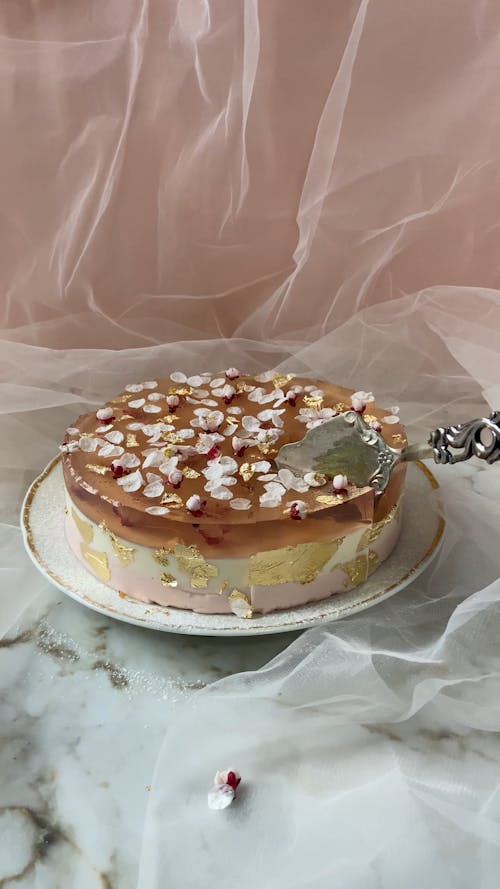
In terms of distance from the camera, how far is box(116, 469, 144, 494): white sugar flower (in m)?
0.79

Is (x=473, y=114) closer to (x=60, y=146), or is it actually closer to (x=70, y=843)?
(x=60, y=146)

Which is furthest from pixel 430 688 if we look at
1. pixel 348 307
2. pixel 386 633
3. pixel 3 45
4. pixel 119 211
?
pixel 3 45

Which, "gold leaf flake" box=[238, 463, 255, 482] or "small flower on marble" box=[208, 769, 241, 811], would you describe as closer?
"small flower on marble" box=[208, 769, 241, 811]

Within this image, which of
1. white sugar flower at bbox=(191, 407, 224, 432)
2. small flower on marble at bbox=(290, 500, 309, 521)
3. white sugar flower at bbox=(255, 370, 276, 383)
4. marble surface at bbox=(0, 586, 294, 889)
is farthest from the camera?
white sugar flower at bbox=(255, 370, 276, 383)

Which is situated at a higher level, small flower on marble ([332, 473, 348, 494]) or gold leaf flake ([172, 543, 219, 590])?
small flower on marble ([332, 473, 348, 494])

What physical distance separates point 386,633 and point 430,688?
8 centimetres

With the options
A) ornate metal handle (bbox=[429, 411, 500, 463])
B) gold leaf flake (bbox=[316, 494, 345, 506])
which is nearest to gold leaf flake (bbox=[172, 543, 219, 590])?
gold leaf flake (bbox=[316, 494, 345, 506])

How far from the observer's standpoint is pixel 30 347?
1.02 m

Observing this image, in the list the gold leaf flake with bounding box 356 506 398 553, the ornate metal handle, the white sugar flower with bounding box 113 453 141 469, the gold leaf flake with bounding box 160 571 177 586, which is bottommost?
the gold leaf flake with bounding box 160 571 177 586

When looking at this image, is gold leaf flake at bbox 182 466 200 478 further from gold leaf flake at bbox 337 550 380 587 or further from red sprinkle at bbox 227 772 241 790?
red sprinkle at bbox 227 772 241 790

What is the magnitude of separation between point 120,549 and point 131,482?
0.06 meters

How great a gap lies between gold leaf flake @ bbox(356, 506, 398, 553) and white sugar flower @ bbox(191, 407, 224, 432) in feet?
0.66

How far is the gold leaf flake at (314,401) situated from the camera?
93 cm

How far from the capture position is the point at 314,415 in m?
0.90
